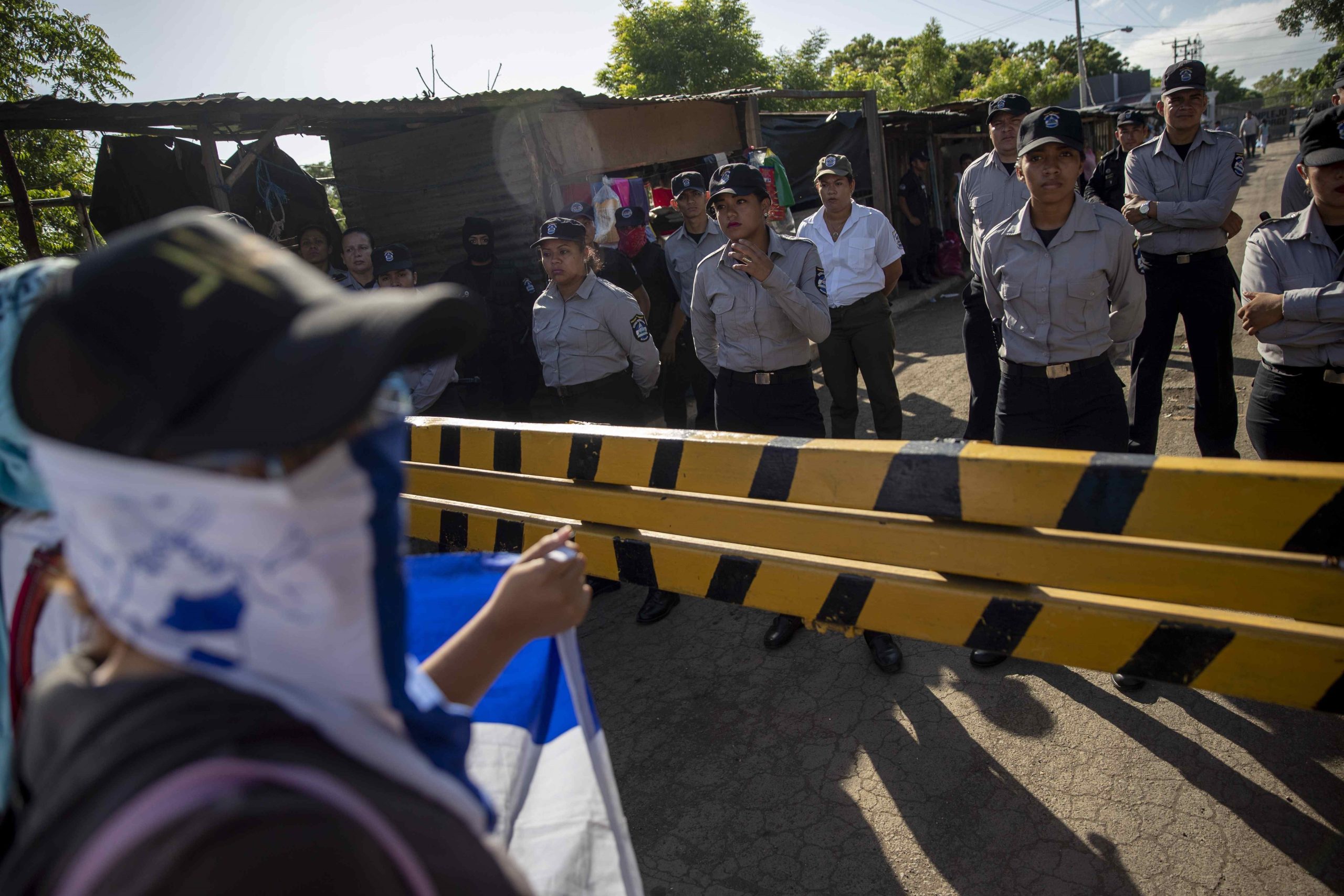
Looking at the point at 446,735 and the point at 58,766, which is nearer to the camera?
the point at 58,766

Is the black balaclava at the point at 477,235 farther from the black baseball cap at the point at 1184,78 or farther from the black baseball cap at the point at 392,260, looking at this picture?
the black baseball cap at the point at 1184,78

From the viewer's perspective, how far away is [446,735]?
86 cm

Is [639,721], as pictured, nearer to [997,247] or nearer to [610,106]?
[997,247]

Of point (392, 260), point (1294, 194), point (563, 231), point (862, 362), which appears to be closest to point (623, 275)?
point (563, 231)

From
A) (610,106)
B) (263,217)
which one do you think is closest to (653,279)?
(610,106)

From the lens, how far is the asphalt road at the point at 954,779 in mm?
2277

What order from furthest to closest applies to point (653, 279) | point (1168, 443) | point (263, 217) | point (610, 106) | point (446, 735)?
1. point (610, 106)
2. point (263, 217)
3. point (653, 279)
4. point (1168, 443)
5. point (446, 735)

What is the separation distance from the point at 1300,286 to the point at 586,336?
328cm

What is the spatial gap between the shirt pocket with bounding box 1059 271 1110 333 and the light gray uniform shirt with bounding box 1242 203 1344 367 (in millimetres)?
498

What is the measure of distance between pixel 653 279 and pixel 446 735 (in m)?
5.72

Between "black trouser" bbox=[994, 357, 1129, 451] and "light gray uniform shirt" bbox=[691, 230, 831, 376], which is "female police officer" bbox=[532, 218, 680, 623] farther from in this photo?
"black trouser" bbox=[994, 357, 1129, 451]

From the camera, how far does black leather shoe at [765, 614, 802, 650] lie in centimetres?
365

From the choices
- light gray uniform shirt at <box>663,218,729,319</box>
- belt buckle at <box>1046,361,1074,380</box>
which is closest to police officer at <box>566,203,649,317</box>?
light gray uniform shirt at <box>663,218,729,319</box>

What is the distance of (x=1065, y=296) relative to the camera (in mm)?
3285
